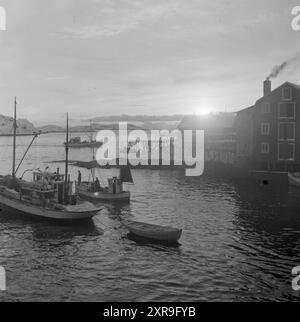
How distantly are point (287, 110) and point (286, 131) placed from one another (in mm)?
3929

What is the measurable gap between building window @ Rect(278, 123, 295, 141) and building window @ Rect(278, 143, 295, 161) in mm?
1325

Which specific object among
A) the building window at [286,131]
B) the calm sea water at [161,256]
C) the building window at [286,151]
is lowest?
the calm sea water at [161,256]

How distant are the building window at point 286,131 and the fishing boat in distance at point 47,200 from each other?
4381 centimetres

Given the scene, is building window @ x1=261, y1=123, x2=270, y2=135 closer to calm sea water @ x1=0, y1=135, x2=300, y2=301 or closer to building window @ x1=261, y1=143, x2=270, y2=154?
building window @ x1=261, y1=143, x2=270, y2=154

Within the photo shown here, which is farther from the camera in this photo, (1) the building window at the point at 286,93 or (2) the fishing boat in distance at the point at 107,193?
(1) the building window at the point at 286,93

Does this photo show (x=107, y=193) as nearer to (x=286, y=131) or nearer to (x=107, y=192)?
(x=107, y=192)

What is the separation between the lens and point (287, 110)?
232 ft

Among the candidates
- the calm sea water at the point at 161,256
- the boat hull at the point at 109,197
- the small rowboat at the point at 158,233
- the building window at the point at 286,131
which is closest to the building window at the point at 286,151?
the building window at the point at 286,131

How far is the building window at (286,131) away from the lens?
71.2 metres

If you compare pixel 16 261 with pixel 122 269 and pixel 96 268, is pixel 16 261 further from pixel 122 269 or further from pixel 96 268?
pixel 122 269

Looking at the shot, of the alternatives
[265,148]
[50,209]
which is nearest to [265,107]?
[265,148]

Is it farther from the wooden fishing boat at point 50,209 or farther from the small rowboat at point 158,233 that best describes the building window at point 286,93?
the small rowboat at point 158,233

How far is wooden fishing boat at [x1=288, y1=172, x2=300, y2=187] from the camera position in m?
65.4
